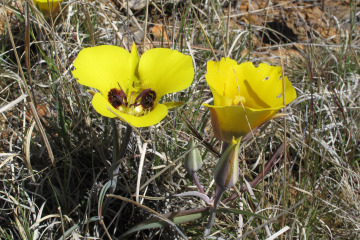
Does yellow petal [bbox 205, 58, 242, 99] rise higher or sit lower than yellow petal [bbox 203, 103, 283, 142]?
higher

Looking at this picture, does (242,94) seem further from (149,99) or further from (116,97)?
(116,97)

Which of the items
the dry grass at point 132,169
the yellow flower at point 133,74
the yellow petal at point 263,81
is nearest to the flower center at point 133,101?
the yellow flower at point 133,74

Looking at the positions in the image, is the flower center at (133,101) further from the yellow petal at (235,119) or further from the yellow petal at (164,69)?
the yellow petal at (235,119)

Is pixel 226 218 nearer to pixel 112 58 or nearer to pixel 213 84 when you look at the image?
pixel 213 84

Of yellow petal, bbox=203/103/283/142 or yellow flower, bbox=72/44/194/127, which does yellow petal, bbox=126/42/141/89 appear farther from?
yellow petal, bbox=203/103/283/142

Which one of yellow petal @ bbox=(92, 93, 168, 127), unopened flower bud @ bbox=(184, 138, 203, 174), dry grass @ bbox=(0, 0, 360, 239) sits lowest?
dry grass @ bbox=(0, 0, 360, 239)

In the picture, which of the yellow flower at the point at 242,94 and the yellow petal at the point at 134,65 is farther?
the yellow petal at the point at 134,65

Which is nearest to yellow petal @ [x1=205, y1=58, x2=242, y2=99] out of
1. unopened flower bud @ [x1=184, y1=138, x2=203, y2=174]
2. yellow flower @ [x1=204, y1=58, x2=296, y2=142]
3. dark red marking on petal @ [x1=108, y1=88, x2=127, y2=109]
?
yellow flower @ [x1=204, y1=58, x2=296, y2=142]
